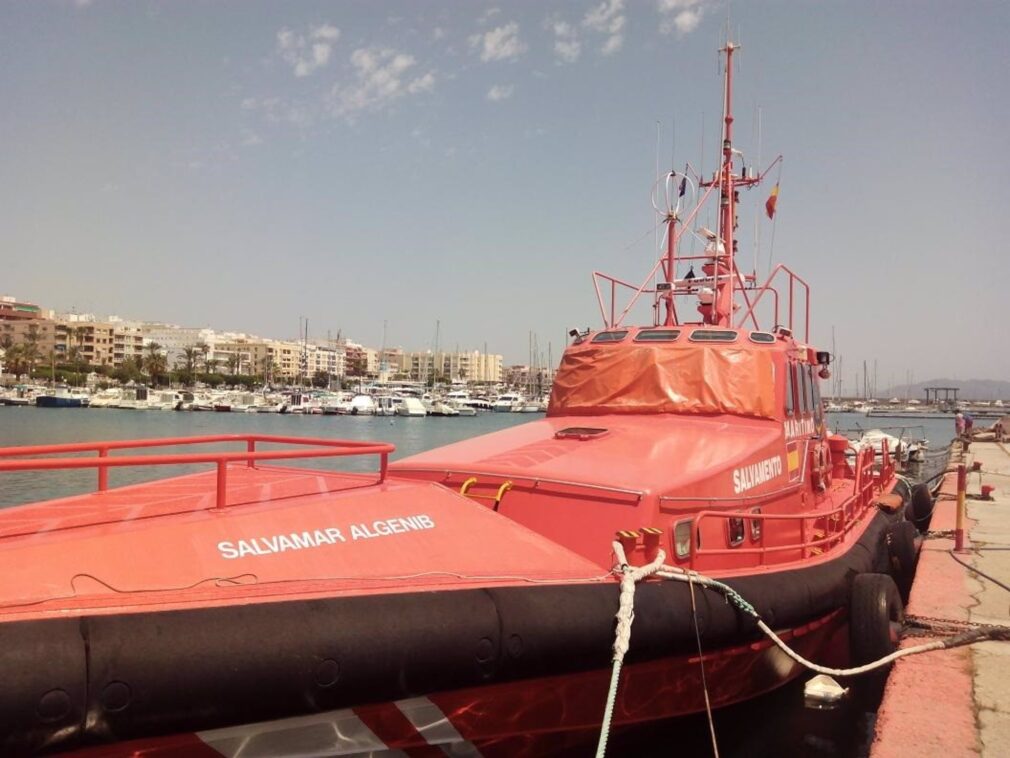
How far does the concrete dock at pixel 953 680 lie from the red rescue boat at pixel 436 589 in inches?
28.8

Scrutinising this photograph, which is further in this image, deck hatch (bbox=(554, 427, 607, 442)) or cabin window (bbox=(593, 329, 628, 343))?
cabin window (bbox=(593, 329, 628, 343))

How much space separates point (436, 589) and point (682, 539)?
1997 millimetres

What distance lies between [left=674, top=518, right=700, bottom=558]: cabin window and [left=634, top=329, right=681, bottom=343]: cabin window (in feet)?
8.31

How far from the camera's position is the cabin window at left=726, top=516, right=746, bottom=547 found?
18.4 feet

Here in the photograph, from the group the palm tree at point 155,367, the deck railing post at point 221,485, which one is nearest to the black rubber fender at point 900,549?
the deck railing post at point 221,485

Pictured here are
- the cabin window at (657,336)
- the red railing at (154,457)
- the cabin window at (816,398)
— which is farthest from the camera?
the cabin window at (816,398)

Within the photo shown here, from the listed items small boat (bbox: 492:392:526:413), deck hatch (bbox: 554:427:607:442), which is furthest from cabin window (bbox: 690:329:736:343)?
small boat (bbox: 492:392:526:413)

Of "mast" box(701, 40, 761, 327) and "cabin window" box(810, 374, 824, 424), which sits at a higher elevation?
"mast" box(701, 40, 761, 327)

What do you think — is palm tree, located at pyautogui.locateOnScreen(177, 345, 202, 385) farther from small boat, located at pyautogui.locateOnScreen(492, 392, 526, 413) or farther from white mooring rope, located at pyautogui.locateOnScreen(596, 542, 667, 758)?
white mooring rope, located at pyautogui.locateOnScreen(596, 542, 667, 758)

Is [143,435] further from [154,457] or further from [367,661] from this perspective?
[367,661]

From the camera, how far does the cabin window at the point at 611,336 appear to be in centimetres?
754

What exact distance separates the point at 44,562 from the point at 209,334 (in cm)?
17216

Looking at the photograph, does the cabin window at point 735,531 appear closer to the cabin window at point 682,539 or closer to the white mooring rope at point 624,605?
the cabin window at point 682,539

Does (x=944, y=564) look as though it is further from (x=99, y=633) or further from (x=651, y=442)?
(x=99, y=633)
